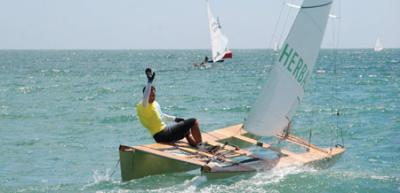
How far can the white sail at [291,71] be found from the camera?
10.9 m

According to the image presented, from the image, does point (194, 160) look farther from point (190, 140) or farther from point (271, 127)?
point (271, 127)

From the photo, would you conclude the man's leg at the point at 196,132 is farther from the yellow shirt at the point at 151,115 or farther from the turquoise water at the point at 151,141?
the turquoise water at the point at 151,141

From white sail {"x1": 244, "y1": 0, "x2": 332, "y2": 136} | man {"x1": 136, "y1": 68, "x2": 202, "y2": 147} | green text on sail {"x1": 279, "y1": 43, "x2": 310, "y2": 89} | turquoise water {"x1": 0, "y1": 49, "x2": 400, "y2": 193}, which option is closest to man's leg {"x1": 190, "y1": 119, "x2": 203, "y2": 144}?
man {"x1": 136, "y1": 68, "x2": 202, "y2": 147}

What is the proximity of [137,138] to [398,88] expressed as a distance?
2099cm

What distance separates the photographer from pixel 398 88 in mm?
34531

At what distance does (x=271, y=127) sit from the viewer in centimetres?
1135

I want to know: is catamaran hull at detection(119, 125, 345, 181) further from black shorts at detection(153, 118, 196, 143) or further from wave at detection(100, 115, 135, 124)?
wave at detection(100, 115, 135, 124)

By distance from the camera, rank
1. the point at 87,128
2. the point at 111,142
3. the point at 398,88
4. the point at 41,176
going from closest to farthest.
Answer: the point at 41,176 → the point at 111,142 → the point at 87,128 → the point at 398,88

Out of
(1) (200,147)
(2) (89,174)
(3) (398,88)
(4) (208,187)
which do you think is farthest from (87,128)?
(3) (398,88)

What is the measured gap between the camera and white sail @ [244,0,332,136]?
1093cm

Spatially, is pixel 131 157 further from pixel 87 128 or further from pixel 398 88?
pixel 398 88

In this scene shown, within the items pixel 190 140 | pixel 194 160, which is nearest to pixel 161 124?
pixel 190 140

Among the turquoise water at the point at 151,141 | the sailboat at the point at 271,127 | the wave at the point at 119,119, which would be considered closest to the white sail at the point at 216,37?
the turquoise water at the point at 151,141

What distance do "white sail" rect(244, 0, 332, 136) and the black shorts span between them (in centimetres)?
104
